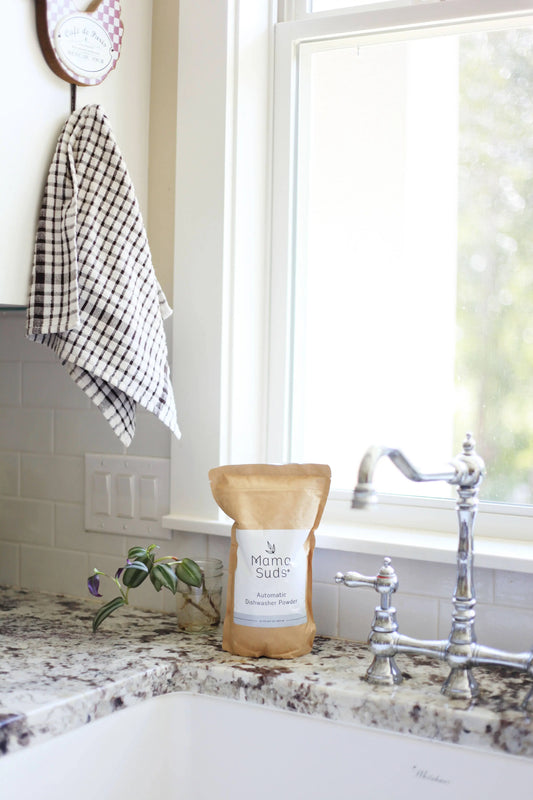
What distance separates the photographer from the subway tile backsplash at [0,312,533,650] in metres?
1.32

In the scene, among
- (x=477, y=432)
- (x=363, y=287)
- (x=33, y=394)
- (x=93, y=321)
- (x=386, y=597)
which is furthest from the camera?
(x=33, y=394)

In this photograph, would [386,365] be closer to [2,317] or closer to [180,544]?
[180,544]

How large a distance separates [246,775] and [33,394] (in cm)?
77

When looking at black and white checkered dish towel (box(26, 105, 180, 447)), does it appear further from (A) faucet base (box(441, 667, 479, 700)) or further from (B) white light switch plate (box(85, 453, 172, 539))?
(A) faucet base (box(441, 667, 479, 700))

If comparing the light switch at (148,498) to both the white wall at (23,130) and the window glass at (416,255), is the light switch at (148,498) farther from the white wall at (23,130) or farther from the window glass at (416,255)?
the white wall at (23,130)

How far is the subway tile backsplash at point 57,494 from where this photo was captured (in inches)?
51.9

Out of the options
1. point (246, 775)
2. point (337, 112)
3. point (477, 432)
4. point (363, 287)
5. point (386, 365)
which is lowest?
point (246, 775)

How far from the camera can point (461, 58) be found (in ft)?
4.42

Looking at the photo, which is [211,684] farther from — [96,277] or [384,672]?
[96,277]

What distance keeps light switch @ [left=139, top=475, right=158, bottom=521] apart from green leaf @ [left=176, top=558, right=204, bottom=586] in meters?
0.19

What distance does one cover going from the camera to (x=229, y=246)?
4.56 feet

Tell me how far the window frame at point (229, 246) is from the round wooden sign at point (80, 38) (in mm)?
146

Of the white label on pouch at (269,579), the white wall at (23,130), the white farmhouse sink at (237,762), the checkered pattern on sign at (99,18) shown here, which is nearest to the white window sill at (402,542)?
the white label on pouch at (269,579)

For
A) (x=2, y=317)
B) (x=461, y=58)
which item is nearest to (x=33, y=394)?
(x=2, y=317)
